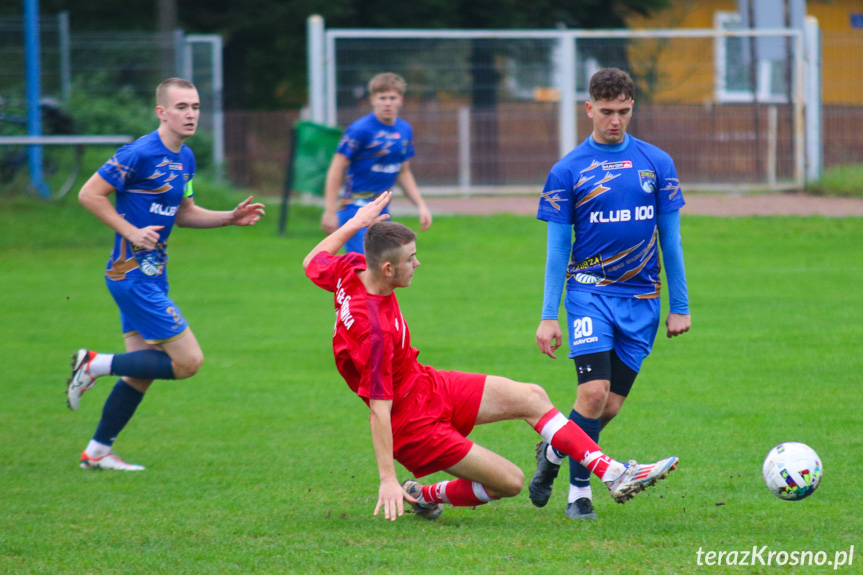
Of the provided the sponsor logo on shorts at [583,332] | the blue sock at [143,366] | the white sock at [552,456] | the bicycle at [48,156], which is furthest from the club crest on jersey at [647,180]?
the bicycle at [48,156]

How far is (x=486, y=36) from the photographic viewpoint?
1778 centimetres

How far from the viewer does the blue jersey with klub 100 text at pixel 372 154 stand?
8.66 m

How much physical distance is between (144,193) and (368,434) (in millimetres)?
1961

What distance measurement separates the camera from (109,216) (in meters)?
5.52

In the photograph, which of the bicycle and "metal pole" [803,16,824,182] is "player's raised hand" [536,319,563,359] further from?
"metal pole" [803,16,824,182]

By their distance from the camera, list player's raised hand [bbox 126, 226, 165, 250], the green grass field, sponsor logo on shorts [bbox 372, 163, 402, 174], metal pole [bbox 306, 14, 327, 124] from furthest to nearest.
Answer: metal pole [bbox 306, 14, 327, 124] < sponsor logo on shorts [bbox 372, 163, 402, 174] < player's raised hand [bbox 126, 226, 165, 250] < the green grass field

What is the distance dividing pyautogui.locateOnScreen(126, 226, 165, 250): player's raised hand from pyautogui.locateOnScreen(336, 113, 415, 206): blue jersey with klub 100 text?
3284mm

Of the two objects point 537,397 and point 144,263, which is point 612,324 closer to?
point 537,397

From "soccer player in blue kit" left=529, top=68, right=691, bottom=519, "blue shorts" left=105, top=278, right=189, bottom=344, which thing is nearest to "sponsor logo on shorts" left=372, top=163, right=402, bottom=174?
"blue shorts" left=105, top=278, right=189, bottom=344

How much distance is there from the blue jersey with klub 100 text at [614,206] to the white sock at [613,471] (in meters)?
0.84

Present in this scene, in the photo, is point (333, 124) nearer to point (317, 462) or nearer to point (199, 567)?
point (317, 462)

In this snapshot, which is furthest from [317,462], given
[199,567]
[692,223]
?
[692,223]

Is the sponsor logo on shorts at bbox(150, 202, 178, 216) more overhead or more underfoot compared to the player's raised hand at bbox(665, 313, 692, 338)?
more overhead

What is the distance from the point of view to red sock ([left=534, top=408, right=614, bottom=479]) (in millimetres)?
4414
